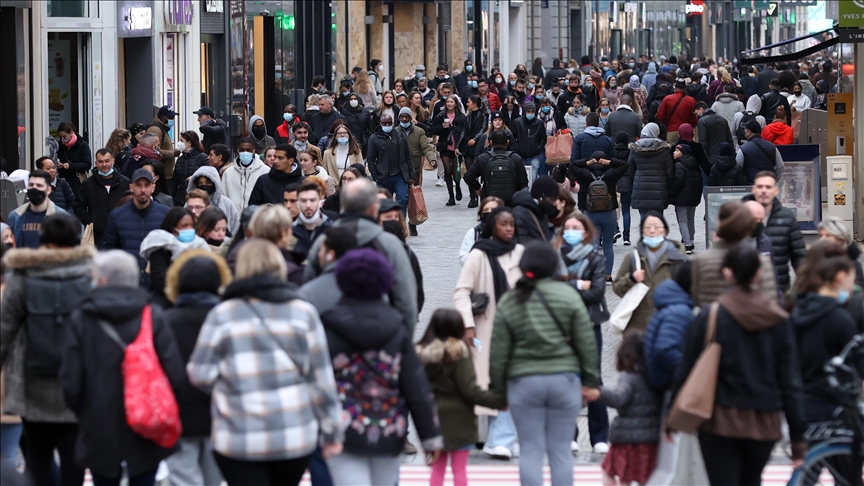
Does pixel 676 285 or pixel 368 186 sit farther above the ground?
pixel 368 186

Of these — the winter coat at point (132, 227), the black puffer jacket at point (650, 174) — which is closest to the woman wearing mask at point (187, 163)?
the winter coat at point (132, 227)

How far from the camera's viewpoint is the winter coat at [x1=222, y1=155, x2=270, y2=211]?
45.8 ft

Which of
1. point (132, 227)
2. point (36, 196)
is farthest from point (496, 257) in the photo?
point (36, 196)

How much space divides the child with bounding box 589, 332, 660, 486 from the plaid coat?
1.84 m

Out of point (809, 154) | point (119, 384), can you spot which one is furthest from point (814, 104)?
point (119, 384)

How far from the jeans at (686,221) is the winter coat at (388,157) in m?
3.40

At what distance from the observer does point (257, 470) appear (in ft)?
20.6

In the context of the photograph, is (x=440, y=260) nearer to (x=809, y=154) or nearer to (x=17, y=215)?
(x=809, y=154)

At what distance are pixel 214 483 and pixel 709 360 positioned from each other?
7.89 feet

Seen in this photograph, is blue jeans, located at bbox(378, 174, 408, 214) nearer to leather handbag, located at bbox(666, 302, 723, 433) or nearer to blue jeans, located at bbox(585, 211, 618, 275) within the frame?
blue jeans, located at bbox(585, 211, 618, 275)

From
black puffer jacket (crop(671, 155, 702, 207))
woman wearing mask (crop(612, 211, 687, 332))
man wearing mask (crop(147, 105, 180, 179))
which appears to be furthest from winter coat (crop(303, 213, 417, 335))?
black puffer jacket (crop(671, 155, 702, 207))

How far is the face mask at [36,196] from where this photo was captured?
443 inches

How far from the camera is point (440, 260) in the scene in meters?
17.4

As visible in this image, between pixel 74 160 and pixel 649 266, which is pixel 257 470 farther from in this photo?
pixel 74 160
